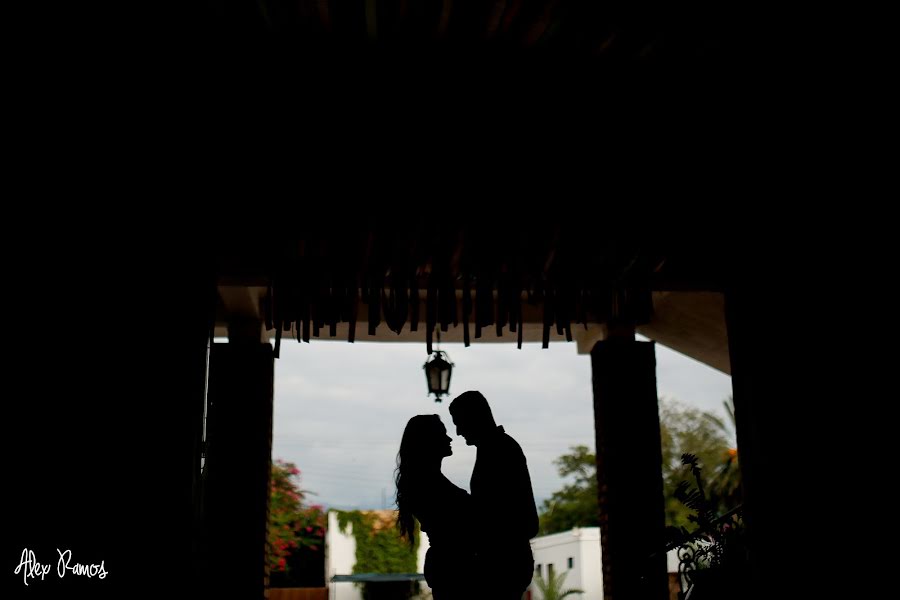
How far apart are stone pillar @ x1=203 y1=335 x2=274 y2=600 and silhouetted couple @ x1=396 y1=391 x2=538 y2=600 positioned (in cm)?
363

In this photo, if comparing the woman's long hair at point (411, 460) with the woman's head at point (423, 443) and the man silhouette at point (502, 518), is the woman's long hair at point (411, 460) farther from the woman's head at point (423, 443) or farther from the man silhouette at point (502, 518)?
the man silhouette at point (502, 518)

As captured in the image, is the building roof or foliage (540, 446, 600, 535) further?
foliage (540, 446, 600, 535)

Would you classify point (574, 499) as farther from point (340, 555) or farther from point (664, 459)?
point (340, 555)

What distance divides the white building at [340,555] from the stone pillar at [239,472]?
489 inches

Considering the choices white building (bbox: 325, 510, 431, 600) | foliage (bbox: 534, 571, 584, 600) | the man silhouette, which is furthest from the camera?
white building (bbox: 325, 510, 431, 600)

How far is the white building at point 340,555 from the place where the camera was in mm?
18594

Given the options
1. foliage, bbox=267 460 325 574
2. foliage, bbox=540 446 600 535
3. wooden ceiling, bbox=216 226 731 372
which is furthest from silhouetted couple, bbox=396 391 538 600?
foliage, bbox=540 446 600 535

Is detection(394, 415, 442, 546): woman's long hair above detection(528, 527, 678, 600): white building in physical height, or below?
above

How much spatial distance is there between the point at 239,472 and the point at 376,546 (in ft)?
44.3

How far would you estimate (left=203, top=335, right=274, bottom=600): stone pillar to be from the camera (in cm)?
611

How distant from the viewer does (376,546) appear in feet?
63.0

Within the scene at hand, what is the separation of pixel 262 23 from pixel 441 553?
1.80 m

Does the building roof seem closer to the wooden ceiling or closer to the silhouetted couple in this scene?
the wooden ceiling

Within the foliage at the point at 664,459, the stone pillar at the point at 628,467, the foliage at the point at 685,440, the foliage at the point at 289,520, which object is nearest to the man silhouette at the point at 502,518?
the stone pillar at the point at 628,467
